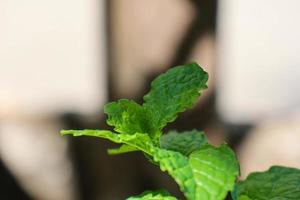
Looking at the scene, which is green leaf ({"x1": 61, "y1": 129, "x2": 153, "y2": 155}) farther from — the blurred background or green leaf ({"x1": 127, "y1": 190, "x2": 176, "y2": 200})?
the blurred background

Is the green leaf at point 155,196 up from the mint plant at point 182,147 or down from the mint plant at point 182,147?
down

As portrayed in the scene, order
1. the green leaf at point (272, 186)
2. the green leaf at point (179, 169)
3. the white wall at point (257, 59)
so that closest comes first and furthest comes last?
1. the green leaf at point (179, 169)
2. the green leaf at point (272, 186)
3. the white wall at point (257, 59)

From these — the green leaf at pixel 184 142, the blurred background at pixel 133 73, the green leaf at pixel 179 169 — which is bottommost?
the blurred background at pixel 133 73

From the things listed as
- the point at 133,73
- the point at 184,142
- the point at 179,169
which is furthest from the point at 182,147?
the point at 133,73

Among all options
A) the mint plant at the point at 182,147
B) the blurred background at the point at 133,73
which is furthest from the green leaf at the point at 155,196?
the blurred background at the point at 133,73

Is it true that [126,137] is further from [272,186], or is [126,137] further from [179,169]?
[272,186]

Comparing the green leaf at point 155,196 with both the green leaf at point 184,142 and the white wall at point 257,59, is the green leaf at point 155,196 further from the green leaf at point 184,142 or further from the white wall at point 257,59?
the white wall at point 257,59
